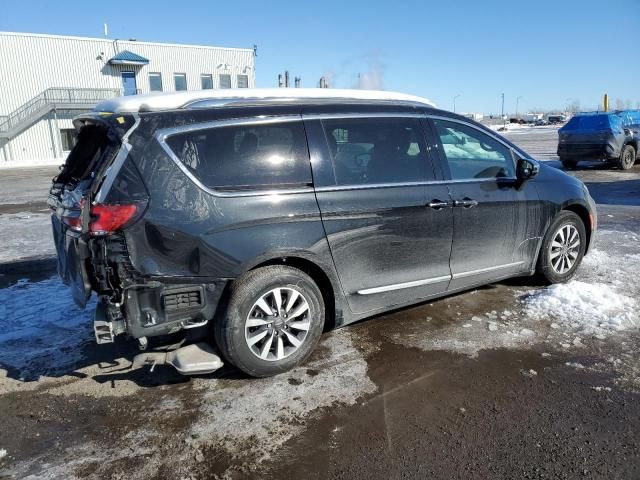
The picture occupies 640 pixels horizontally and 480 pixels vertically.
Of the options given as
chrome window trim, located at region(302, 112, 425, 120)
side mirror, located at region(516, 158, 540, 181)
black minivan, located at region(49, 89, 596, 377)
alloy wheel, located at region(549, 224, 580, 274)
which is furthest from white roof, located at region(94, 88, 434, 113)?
alloy wheel, located at region(549, 224, 580, 274)

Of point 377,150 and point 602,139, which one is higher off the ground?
point 377,150

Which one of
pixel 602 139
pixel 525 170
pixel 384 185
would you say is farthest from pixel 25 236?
pixel 602 139

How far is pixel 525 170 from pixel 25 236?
7852 mm

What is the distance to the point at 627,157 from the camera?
15.9 meters

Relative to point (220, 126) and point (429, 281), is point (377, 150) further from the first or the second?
point (220, 126)

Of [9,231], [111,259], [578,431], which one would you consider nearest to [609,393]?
[578,431]

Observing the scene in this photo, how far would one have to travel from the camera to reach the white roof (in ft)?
10.9

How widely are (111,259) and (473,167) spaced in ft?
10.3

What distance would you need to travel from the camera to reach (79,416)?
319 cm

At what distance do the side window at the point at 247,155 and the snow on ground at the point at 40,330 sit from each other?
1.97 metres

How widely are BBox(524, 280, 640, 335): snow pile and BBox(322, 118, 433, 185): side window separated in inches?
67.0

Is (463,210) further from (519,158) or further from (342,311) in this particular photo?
(342,311)

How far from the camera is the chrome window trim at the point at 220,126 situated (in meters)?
3.18

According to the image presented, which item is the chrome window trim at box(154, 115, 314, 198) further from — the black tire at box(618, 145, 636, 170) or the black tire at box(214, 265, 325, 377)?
the black tire at box(618, 145, 636, 170)
